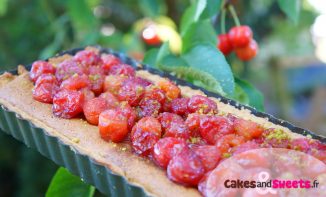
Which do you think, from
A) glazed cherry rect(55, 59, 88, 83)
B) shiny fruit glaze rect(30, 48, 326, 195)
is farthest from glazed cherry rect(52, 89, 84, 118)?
glazed cherry rect(55, 59, 88, 83)

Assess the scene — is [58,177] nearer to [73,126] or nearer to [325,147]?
[73,126]

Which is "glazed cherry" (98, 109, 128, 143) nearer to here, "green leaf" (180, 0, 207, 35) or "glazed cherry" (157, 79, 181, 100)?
"glazed cherry" (157, 79, 181, 100)

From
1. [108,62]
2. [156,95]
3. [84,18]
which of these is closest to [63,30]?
[84,18]

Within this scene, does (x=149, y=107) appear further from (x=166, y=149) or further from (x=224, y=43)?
(x=224, y=43)

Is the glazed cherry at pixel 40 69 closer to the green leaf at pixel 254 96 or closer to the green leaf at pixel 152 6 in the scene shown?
the green leaf at pixel 254 96

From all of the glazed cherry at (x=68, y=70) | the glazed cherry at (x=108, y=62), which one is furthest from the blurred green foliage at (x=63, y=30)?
the glazed cherry at (x=68, y=70)

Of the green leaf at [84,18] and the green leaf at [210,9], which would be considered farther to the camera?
the green leaf at [84,18]
